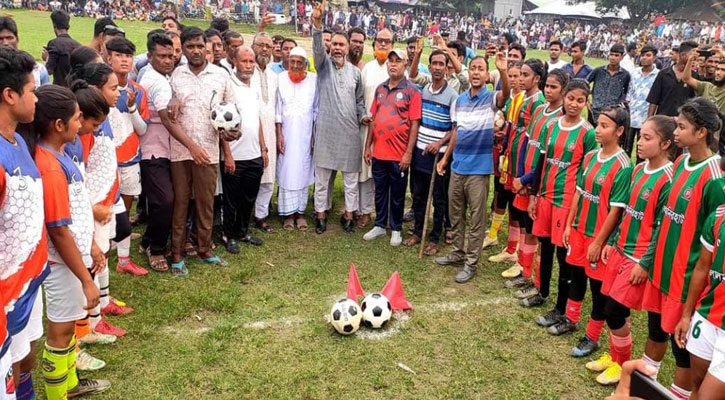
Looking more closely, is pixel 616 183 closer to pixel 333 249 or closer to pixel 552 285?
pixel 552 285

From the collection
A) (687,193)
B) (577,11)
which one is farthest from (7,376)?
(577,11)

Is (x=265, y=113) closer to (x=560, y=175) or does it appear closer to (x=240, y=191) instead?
(x=240, y=191)

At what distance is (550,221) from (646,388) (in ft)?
11.6

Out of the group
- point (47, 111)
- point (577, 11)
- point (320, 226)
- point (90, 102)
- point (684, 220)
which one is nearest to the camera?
point (47, 111)

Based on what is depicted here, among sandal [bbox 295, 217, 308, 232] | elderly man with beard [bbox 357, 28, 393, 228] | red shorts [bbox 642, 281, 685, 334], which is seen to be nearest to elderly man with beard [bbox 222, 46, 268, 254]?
sandal [bbox 295, 217, 308, 232]

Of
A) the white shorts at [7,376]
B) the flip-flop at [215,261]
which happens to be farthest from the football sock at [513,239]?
the white shorts at [7,376]

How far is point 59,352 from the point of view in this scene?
3578 millimetres

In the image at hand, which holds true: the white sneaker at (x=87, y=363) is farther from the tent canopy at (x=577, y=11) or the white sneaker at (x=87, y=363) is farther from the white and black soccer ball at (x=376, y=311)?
the tent canopy at (x=577, y=11)

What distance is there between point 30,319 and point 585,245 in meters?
4.06

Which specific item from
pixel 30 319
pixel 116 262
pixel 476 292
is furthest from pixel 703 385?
pixel 116 262

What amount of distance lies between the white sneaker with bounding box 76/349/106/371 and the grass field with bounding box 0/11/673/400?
7 cm

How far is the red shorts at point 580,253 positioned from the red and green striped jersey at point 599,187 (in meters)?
0.05

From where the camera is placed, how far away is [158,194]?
5.84 meters

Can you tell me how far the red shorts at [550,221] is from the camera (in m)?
5.04
